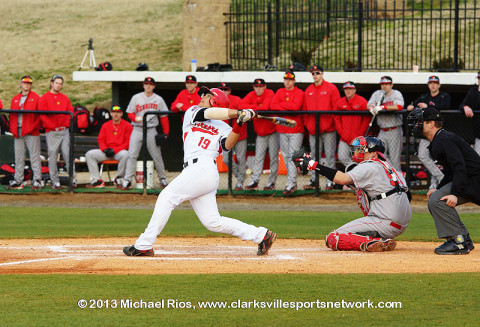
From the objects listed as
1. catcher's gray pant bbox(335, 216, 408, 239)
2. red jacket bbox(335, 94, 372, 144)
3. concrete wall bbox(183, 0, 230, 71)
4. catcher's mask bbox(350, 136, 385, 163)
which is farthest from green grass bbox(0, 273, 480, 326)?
concrete wall bbox(183, 0, 230, 71)

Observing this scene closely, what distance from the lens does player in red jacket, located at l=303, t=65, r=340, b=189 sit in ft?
49.0

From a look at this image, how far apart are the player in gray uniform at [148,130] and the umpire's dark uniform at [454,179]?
308 inches

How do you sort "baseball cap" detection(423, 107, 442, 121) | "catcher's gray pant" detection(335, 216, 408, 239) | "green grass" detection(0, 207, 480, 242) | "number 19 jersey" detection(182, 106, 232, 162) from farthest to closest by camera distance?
"green grass" detection(0, 207, 480, 242) → "catcher's gray pant" detection(335, 216, 408, 239) → "baseball cap" detection(423, 107, 442, 121) → "number 19 jersey" detection(182, 106, 232, 162)

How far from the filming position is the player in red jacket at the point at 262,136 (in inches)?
595

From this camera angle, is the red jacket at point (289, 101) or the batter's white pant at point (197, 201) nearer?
the batter's white pant at point (197, 201)

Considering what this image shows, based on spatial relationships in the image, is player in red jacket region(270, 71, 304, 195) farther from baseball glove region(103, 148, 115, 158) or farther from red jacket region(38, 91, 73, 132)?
red jacket region(38, 91, 73, 132)

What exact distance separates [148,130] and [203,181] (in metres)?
7.63

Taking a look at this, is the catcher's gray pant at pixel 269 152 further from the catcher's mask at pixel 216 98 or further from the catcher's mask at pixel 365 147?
the catcher's mask at pixel 216 98

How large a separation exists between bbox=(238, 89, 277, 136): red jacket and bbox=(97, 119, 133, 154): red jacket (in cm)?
259

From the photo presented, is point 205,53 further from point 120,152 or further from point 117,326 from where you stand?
point 117,326

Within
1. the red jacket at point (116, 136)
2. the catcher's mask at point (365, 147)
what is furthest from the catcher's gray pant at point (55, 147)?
the catcher's mask at point (365, 147)

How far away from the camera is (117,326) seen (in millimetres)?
5262

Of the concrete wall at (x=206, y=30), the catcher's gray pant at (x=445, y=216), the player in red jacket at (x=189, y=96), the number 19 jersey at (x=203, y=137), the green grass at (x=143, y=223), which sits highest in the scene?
the concrete wall at (x=206, y=30)

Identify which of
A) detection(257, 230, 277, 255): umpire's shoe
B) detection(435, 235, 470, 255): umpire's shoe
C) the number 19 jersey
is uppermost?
the number 19 jersey
